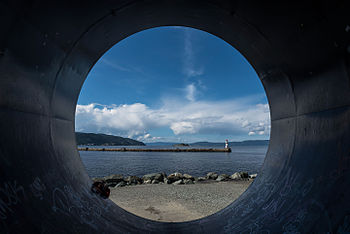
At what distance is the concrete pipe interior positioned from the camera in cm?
263

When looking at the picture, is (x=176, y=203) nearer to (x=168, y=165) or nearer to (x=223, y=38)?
(x=223, y=38)

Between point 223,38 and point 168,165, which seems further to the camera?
point 168,165

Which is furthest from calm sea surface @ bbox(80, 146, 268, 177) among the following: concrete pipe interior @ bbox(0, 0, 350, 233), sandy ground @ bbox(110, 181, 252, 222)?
concrete pipe interior @ bbox(0, 0, 350, 233)

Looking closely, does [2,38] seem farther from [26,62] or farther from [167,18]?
[167,18]

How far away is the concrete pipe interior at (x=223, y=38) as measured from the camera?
2.63 metres

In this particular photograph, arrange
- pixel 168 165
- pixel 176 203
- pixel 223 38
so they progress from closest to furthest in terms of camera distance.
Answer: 1. pixel 223 38
2. pixel 176 203
3. pixel 168 165

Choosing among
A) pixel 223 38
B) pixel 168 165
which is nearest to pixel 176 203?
pixel 223 38

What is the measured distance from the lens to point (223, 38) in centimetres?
575

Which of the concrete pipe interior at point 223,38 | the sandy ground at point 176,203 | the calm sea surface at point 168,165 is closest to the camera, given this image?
the concrete pipe interior at point 223,38

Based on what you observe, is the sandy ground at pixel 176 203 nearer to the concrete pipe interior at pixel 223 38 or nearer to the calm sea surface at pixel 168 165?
the concrete pipe interior at pixel 223 38

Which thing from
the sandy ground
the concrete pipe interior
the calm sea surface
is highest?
the concrete pipe interior

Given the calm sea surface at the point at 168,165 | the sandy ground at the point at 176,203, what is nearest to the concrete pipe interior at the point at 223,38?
the sandy ground at the point at 176,203

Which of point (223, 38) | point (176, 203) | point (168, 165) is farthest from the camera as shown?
point (168, 165)

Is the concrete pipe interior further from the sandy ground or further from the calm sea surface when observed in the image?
the calm sea surface
